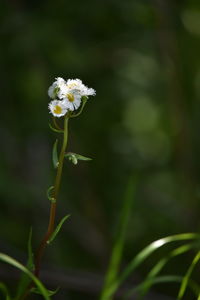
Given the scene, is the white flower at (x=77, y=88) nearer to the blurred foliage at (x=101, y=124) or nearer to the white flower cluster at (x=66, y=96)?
the white flower cluster at (x=66, y=96)

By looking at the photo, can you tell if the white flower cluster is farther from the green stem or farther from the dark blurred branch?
the dark blurred branch

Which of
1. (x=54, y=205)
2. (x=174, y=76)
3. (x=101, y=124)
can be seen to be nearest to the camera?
(x=54, y=205)

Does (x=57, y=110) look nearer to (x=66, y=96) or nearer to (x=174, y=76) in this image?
(x=66, y=96)

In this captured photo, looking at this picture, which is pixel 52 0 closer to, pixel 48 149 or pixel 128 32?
pixel 128 32

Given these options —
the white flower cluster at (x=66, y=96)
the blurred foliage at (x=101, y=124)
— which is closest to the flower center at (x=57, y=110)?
the white flower cluster at (x=66, y=96)

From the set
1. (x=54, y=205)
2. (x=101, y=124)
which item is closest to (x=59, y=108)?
(x=54, y=205)

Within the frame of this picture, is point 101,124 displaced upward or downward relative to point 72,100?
upward

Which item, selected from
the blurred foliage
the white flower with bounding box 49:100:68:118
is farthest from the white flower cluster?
the blurred foliage
